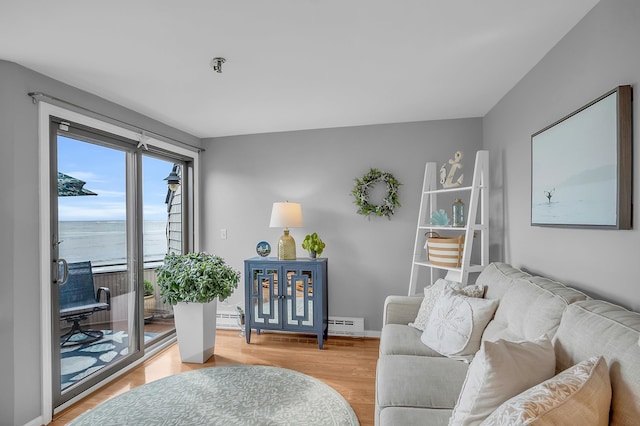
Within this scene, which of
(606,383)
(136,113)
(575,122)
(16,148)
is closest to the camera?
(606,383)

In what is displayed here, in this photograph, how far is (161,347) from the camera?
3.40m

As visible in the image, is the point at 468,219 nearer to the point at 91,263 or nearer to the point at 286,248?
the point at 286,248

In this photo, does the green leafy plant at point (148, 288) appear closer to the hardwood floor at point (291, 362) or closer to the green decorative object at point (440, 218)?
the hardwood floor at point (291, 362)

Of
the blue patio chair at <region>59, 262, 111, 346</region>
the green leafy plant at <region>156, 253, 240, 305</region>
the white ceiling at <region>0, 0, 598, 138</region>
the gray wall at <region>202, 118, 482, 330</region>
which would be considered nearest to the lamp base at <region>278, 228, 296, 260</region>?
the gray wall at <region>202, 118, 482, 330</region>

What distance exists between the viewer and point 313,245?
3557 millimetres

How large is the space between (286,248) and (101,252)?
1.68 metres

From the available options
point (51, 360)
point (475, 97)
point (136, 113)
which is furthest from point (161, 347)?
point (475, 97)

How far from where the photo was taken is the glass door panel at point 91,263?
2.44m

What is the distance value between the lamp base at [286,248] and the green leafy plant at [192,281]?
0.63 meters

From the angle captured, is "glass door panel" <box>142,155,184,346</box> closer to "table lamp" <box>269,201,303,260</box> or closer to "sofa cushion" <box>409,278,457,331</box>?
"table lamp" <box>269,201,303,260</box>

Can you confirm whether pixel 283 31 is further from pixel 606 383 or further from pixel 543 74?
pixel 606 383

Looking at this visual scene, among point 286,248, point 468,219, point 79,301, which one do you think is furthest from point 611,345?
point 79,301

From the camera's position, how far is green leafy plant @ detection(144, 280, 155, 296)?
334 centimetres

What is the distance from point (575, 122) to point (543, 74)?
0.62 metres
